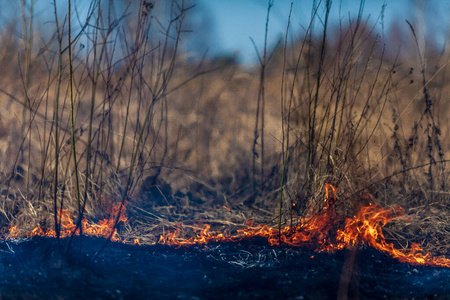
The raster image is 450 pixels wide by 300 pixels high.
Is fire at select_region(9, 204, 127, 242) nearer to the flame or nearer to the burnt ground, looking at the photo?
the burnt ground

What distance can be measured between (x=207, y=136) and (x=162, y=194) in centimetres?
99

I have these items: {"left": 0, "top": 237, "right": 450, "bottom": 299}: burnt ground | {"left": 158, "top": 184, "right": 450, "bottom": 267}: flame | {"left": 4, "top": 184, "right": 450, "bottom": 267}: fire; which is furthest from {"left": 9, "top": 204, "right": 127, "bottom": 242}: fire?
A: {"left": 158, "top": 184, "right": 450, "bottom": 267}: flame

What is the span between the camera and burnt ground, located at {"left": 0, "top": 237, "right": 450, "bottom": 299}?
7.29 ft

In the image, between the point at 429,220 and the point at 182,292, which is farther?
the point at 429,220

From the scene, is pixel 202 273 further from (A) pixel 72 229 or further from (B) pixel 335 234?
(A) pixel 72 229

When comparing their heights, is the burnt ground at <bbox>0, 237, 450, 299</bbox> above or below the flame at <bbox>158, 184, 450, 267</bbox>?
below

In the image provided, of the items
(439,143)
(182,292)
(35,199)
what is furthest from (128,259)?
(439,143)

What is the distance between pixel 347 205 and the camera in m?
2.93

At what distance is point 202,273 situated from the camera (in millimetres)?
2588

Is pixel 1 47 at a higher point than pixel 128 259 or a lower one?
higher

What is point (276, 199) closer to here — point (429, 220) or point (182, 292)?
point (429, 220)

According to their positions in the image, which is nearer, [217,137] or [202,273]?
[202,273]

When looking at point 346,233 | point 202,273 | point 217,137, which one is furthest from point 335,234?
point 217,137

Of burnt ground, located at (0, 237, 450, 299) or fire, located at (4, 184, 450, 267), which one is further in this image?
fire, located at (4, 184, 450, 267)
